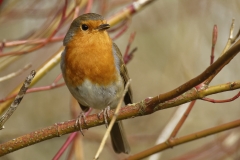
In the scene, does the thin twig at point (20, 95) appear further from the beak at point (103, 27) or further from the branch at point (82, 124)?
the beak at point (103, 27)

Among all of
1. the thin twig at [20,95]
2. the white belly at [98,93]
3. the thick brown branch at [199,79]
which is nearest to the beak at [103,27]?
the white belly at [98,93]

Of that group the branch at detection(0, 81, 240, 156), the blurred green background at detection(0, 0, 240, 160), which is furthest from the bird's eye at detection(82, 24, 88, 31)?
the branch at detection(0, 81, 240, 156)

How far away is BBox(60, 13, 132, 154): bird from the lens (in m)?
3.34

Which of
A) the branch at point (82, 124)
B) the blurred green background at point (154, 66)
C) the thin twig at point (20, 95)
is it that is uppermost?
the thin twig at point (20, 95)

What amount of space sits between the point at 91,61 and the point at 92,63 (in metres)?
0.02

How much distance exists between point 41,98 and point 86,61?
3.17 meters

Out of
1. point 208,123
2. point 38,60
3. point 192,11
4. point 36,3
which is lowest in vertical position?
point 208,123

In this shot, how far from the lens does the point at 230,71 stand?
5.75 metres

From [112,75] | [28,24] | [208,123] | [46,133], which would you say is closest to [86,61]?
[112,75]

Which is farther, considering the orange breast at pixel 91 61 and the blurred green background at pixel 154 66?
the blurred green background at pixel 154 66

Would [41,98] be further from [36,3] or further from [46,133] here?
[46,133]

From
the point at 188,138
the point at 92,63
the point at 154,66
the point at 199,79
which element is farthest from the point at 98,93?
the point at 154,66

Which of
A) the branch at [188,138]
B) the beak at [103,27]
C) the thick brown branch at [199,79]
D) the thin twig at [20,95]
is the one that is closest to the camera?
the thick brown branch at [199,79]

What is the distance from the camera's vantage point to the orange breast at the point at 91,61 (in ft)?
10.9
